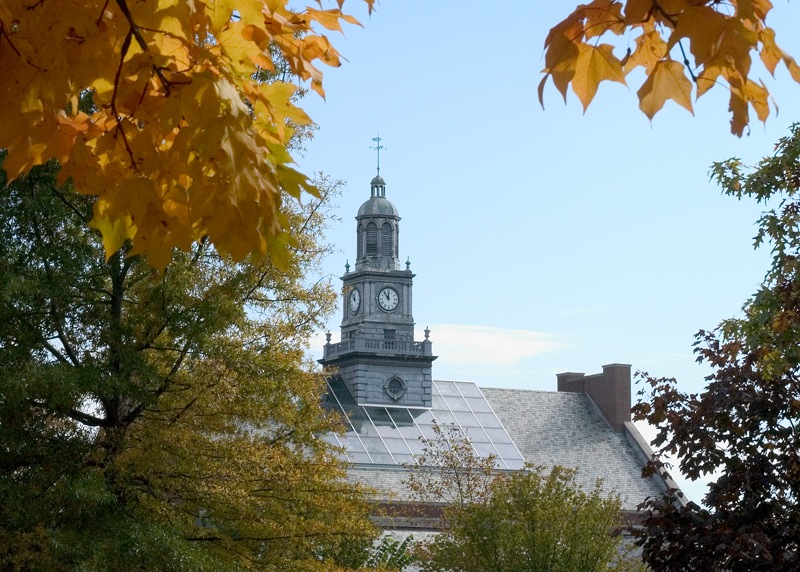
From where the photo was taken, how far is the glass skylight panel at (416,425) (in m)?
47.4

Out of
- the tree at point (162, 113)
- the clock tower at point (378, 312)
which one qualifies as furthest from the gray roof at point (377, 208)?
the tree at point (162, 113)

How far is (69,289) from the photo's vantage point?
15922 millimetres

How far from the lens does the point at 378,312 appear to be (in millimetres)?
59438

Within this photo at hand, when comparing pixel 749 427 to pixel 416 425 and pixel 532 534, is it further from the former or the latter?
→ pixel 416 425

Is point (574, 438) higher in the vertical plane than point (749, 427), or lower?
higher

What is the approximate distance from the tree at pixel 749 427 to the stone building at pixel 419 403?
31.0 meters

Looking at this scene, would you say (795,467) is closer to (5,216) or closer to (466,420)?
(5,216)

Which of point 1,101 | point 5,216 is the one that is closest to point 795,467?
point 5,216

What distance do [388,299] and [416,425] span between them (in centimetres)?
1042

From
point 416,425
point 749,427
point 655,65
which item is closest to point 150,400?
point 749,427

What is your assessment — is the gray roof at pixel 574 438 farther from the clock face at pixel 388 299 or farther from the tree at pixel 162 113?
the tree at pixel 162 113

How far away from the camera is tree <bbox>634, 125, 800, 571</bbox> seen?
42.4 feet

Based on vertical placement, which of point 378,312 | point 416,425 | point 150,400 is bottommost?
point 150,400

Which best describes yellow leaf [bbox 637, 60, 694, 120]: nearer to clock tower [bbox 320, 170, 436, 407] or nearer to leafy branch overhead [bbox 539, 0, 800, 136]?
leafy branch overhead [bbox 539, 0, 800, 136]
